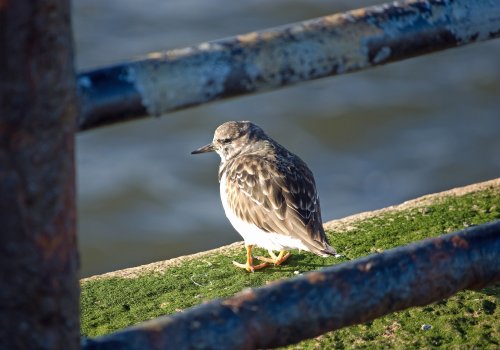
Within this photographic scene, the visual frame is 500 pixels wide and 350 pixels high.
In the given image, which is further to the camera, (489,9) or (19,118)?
(489,9)

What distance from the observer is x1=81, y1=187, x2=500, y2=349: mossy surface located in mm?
3008

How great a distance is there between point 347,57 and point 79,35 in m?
9.99

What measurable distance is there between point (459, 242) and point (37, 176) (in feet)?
2.23

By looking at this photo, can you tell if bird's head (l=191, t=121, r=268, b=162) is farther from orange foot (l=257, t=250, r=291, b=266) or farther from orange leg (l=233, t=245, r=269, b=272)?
orange leg (l=233, t=245, r=269, b=272)

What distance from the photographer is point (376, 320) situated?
123 inches

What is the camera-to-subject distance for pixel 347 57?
1454mm

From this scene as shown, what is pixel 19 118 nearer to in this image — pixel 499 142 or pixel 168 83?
pixel 168 83

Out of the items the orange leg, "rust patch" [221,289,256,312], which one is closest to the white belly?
the orange leg

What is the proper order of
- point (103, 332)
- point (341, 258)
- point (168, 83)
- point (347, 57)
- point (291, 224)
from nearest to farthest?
point (168, 83)
point (347, 57)
point (103, 332)
point (341, 258)
point (291, 224)

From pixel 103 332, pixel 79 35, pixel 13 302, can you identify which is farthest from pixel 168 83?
pixel 79 35

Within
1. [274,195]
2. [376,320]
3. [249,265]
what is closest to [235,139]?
[274,195]

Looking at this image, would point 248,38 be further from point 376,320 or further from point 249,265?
point 249,265

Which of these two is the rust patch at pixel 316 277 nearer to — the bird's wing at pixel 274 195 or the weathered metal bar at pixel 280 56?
the weathered metal bar at pixel 280 56

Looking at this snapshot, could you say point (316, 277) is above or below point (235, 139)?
below
